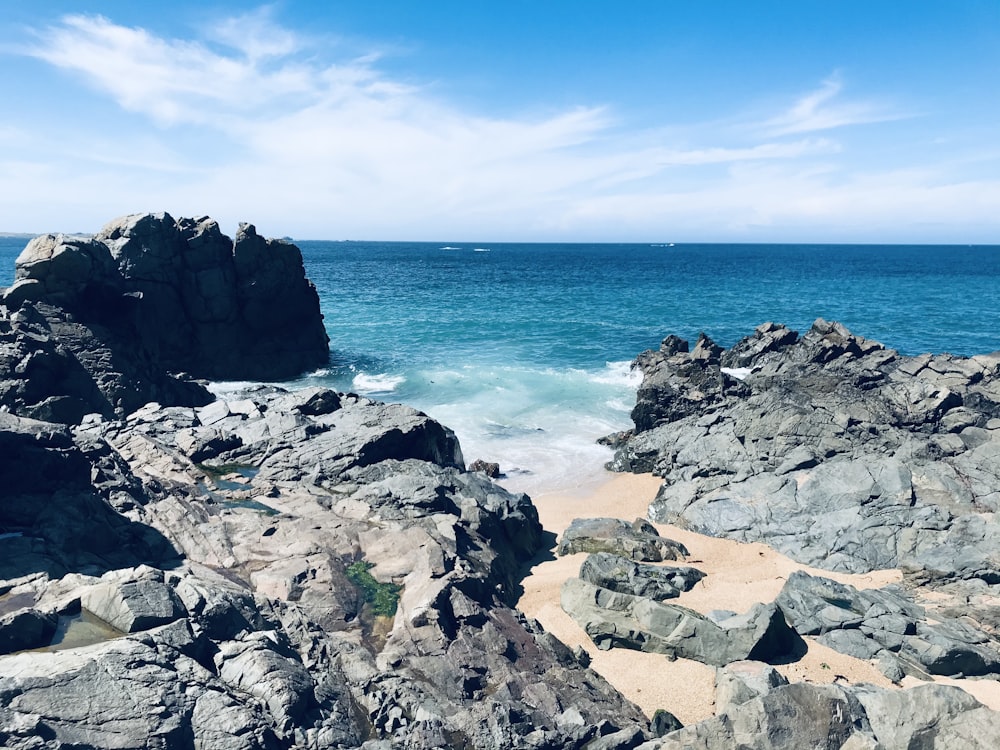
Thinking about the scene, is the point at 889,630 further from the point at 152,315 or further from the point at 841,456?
the point at 152,315

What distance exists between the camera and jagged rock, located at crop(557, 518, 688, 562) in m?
21.9

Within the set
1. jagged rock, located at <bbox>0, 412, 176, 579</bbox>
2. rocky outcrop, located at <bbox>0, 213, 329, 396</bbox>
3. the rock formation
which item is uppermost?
rocky outcrop, located at <bbox>0, 213, 329, 396</bbox>

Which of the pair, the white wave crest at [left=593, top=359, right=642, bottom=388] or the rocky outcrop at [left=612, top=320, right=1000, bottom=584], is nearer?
the rocky outcrop at [left=612, top=320, right=1000, bottom=584]

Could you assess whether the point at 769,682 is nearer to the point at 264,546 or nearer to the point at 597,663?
the point at 597,663

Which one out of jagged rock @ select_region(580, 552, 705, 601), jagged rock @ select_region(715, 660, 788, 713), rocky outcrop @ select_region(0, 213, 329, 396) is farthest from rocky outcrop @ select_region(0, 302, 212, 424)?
jagged rock @ select_region(715, 660, 788, 713)

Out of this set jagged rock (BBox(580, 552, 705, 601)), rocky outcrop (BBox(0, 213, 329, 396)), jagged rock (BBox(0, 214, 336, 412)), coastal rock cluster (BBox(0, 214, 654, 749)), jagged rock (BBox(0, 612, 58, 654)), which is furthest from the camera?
rocky outcrop (BBox(0, 213, 329, 396))

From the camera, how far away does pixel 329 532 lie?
1822 centimetres

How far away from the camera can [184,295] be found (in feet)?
147

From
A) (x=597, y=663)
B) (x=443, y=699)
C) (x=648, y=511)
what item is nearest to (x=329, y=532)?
(x=443, y=699)

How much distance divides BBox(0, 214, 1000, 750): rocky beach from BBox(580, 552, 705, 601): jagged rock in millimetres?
83

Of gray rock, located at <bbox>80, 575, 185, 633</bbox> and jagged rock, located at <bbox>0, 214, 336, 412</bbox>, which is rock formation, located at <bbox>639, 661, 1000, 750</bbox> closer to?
gray rock, located at <bbox>80, 575, 185, 633</bbox>

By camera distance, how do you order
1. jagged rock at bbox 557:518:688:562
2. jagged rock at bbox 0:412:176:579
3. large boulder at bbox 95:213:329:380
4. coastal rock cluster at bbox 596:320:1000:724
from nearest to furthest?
1. jagged rock at bbox 0:412:176:579
2. coastal rock cluster at bbox 596:320:1000:724
3. jagged rock at bbox 557:518:688:562
4. large boulder at bbox 95:213:329:380

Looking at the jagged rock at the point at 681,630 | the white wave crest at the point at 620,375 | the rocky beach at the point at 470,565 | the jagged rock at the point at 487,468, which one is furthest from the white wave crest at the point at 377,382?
the jagged rock at the point at 681,630

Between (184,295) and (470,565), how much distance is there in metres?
35.3
